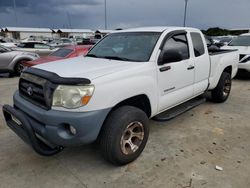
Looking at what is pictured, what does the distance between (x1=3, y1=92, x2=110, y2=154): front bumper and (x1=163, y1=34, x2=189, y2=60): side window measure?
168 centimetres

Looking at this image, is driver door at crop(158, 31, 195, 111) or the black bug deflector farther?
driver door at crop(158, 31, 195, 111)

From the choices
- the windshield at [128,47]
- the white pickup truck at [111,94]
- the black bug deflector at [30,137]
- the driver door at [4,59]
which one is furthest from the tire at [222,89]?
the driver door at [4,59]

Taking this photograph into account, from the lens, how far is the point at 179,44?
3.90 m

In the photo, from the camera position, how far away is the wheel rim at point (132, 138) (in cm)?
293

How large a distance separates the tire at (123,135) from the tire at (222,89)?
2879 mm

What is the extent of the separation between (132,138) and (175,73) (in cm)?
126

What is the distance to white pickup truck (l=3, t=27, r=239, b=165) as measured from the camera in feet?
8.24

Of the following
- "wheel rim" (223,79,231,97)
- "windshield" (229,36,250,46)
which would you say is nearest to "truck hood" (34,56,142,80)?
"wheel rim" (223,79,231,97)

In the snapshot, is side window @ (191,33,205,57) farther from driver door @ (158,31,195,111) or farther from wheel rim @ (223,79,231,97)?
wheel rim @ (223,79,231,97)

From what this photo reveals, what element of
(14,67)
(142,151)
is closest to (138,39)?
(142,151)

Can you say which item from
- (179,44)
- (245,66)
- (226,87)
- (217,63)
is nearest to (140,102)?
(179,44)

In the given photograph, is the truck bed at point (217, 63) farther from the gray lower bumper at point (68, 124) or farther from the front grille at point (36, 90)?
the front grille at point (36, 90)

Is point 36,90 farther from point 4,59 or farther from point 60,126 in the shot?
point 4,59

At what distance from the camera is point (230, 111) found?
5051 mm
